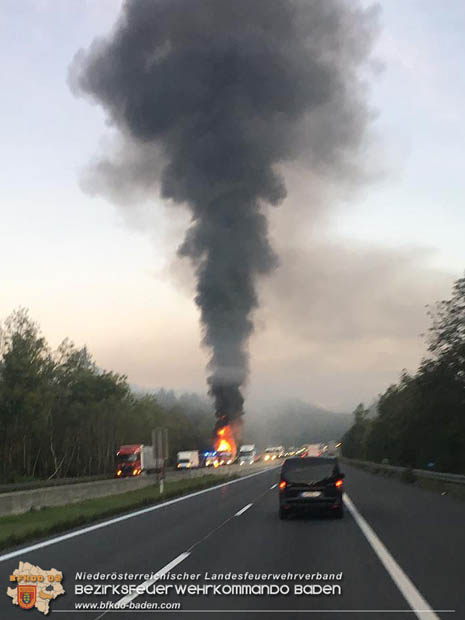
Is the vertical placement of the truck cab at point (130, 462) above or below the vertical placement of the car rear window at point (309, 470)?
above

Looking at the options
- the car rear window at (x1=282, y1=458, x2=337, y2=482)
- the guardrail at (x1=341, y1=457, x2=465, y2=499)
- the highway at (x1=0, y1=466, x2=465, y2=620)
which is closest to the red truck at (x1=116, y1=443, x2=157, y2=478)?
the guardrail at (x1=341, y1=457, x2=465, y2=499)

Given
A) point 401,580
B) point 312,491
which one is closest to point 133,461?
point 312,491

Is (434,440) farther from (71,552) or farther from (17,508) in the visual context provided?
(71,552)

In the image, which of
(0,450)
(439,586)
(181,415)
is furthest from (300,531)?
(181,415)

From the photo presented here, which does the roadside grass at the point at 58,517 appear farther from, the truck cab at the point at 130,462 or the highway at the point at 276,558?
the truck cab at the point at 130,462

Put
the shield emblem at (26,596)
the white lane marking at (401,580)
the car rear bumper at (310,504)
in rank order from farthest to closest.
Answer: the car rear bumper at (310,504)
the shield emblem at (26,596)
the white lane marking at (401,580)

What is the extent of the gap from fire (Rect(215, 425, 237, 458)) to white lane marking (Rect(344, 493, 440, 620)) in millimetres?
91660

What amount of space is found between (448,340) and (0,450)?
54858 millimetres

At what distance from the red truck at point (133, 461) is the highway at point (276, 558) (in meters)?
53.6

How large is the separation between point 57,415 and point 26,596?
96038 millimetres

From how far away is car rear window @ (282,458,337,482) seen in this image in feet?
71.4

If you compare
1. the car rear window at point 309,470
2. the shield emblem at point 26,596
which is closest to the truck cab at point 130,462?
the car rear window at point 309,470

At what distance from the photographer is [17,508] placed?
23.6m

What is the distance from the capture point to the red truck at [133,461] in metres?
76.4
